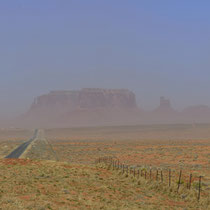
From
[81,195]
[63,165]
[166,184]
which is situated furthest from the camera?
[63,165]

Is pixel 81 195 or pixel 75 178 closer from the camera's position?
pixel 81 195

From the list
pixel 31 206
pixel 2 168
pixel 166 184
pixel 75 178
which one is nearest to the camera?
pixel 31 206

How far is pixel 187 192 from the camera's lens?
25078mm

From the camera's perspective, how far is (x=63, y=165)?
120 feet

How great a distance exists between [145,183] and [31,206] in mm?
11824

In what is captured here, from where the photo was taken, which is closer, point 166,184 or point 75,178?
point 166,184

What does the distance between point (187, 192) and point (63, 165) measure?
609 inches

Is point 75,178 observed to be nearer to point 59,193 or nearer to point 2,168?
point 59,193

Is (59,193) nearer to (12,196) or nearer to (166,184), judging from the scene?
(12,196)

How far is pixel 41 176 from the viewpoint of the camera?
3014cm

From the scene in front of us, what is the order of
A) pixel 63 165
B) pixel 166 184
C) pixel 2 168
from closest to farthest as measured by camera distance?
1. pixel 166 184
2. pixel 2 168
3. pixel 63 165

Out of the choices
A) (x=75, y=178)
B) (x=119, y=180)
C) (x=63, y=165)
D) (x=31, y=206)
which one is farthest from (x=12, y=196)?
(x=63, y=165)

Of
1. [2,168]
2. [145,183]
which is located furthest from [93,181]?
[2,168]

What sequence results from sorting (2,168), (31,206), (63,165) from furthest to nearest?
(63,165), (2,168), (31,206)
